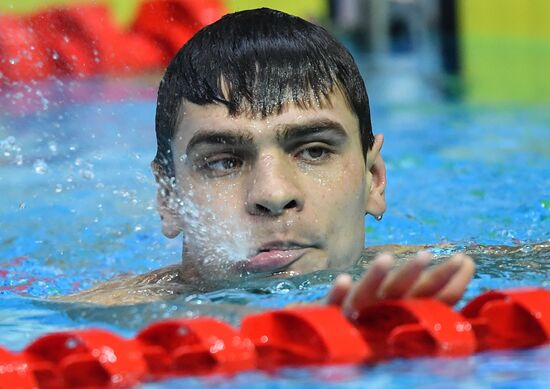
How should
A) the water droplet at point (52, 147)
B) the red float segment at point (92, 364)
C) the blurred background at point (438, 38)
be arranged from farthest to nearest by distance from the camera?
1. the blurred background at point (438, 38)
2. the water droplet at point (52, 147)
3. the red float segment at point (92, 364)

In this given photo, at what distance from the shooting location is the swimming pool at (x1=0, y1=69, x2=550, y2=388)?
165cm

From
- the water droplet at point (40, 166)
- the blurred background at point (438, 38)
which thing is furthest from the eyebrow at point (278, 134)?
the blurred background at point (438, 38)

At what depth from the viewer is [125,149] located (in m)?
4.92

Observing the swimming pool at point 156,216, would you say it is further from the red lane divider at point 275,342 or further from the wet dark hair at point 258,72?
the wet dark hair at point 258,72

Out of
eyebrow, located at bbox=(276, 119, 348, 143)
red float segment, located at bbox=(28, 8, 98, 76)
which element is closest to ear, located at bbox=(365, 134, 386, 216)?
eyebrow, located at bbox=(276, 119, 348, 143)

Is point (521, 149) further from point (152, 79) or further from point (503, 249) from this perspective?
point (152, 79)

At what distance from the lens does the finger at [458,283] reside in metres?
1.55

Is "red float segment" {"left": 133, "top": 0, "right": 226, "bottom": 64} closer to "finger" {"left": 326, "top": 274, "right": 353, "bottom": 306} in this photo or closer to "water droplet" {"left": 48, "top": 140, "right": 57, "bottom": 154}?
"water droplet" {"left": 48, "top": 140, "right": 57, "bottom": 154}

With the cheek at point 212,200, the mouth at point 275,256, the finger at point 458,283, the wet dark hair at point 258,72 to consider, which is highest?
the wet dark hair at point 258,72

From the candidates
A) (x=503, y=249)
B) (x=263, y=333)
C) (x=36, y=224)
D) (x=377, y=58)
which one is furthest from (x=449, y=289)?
(x=377, y=58)

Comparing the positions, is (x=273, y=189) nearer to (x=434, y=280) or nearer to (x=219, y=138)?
(x=219, y=138)

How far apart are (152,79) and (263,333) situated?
5.16m

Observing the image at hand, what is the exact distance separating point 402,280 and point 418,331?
109 millimetres

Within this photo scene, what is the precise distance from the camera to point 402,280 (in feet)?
5.13
